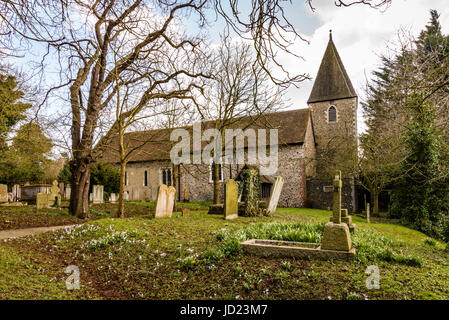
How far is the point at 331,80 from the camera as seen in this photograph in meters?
31.0

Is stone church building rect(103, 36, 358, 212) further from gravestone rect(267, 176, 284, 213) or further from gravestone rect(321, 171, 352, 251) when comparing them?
gravestone rect(321, 171, 352, 251)

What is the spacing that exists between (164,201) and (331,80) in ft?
81.2

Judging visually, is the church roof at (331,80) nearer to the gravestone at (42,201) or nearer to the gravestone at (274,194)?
the gravestone at (274,194)

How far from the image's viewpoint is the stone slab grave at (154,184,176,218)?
11.9 metres

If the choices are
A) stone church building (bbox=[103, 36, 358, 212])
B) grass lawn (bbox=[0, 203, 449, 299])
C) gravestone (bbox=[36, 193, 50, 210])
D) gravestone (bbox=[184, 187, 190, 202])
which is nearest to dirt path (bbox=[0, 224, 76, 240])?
grass lawn (bbox=[0, 203, 449, 299])

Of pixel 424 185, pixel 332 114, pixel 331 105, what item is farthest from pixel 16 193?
pixel 331 105

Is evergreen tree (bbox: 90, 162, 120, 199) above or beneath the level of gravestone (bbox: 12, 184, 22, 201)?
above

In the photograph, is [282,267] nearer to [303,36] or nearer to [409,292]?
[409,292]

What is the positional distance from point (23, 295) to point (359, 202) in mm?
27068

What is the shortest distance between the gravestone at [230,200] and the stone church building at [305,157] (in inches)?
326

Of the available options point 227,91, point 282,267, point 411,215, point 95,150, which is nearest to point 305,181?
point 411,215

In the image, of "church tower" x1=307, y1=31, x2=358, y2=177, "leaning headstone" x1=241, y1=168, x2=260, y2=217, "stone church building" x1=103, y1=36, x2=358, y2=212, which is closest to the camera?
"leaning headstone" x1=241, y1=168, x2=260, y2=217

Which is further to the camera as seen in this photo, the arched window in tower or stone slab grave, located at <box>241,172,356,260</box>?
the arched window in tower

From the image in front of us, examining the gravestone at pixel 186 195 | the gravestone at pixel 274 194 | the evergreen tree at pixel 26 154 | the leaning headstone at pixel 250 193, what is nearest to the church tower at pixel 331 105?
the gravestone at pixel 186 195
